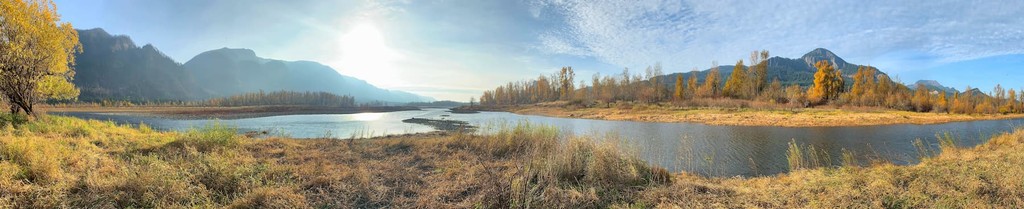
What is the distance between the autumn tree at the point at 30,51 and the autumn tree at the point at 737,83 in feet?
282

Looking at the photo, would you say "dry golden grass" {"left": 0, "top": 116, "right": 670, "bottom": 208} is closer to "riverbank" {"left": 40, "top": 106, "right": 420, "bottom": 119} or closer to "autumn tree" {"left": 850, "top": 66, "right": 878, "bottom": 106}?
"riverbank" {"left": 40, "top": 106, "right": 420, "bottom": 119}

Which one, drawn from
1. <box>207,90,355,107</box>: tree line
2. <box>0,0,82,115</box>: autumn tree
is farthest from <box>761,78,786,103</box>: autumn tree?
<box>207,90,355,107</box>: tree line

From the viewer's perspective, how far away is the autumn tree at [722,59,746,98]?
2936 inches

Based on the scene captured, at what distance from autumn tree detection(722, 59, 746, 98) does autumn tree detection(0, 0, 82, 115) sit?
8585 cm

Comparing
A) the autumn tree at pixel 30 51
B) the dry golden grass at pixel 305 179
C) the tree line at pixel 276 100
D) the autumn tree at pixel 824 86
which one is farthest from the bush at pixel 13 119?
the tree line at pixel 276 100

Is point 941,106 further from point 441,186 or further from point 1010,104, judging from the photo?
point 441,186

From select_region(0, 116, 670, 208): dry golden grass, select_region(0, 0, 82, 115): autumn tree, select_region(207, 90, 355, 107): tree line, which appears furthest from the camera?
select_region(207, 90, 355, 107): tree line

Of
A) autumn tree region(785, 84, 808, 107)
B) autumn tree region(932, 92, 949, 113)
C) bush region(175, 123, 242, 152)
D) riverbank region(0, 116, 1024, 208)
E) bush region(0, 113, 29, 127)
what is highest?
autumn tree region(785, 84, 808, 107)

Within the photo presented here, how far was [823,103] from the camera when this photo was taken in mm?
67625

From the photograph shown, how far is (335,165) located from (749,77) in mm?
85033

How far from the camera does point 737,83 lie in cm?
7469

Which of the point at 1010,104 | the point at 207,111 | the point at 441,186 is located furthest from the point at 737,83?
the point at 207,111

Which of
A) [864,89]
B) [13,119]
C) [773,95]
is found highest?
[864,89]

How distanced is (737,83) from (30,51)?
86.9 meters
